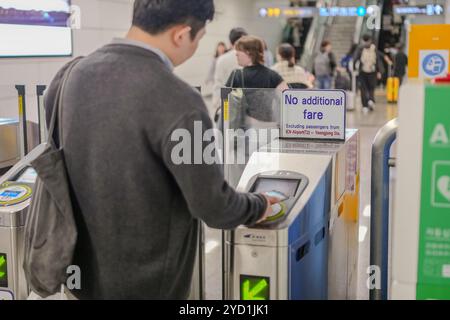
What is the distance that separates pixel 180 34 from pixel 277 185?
2.53 feet

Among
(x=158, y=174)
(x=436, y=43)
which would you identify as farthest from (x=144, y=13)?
(x=436, y=43)

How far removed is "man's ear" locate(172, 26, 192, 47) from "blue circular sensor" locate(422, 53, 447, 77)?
1.94 m

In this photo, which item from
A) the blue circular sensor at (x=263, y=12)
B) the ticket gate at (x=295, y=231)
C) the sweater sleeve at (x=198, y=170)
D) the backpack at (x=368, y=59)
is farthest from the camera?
the blue circular sensor at (x=263, y=12)

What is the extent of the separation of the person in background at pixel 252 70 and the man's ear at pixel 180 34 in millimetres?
3314

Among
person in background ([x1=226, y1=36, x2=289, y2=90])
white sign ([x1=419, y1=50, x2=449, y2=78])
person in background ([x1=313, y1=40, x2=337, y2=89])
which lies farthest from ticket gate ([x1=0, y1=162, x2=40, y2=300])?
person in background ([x1=313, y1=40, x2=337, y2=89])

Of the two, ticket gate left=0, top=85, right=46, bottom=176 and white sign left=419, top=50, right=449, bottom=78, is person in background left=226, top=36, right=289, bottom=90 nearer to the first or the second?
white sign left=419, top=50, right=449, bottom=78

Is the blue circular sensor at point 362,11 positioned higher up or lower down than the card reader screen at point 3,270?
higher up

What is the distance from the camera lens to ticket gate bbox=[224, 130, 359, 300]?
1.99m

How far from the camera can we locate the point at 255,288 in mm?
2043

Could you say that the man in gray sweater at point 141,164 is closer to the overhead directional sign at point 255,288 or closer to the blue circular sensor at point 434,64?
the overhead directional sign at point 255,288

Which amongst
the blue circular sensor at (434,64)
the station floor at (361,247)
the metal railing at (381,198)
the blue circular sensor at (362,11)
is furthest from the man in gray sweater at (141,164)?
the blue circular sensor at (362,11)

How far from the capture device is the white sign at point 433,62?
323 cm

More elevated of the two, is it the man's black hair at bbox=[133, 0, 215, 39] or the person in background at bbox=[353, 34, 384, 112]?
the man's black hair at bbox=[133, 0, 215, 39]
